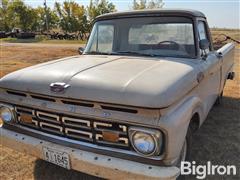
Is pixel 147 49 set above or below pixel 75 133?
above

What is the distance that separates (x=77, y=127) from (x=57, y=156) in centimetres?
39

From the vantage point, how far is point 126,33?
4.37 metres

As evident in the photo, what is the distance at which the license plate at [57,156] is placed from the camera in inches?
115

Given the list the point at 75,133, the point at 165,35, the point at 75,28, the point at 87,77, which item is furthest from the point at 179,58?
the point at 75,28

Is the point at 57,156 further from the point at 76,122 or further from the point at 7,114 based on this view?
the point at 7,114

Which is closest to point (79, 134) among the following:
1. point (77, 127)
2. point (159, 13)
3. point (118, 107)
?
point (77, 127)

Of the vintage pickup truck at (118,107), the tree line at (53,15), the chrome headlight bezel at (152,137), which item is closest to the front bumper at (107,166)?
the vintage pickup truck at (118,107)

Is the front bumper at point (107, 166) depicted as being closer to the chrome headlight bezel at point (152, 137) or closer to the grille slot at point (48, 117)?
the chrome headlight bezel at point (152, 137)

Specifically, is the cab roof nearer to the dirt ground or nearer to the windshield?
the windshield

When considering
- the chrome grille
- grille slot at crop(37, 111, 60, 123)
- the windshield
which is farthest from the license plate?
the windshield

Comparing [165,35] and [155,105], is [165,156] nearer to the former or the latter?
[155,105]

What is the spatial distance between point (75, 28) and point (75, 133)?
41554 millimetres

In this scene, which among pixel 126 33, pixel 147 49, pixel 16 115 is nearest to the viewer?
pixel 16 115

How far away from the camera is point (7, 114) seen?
3463mm
